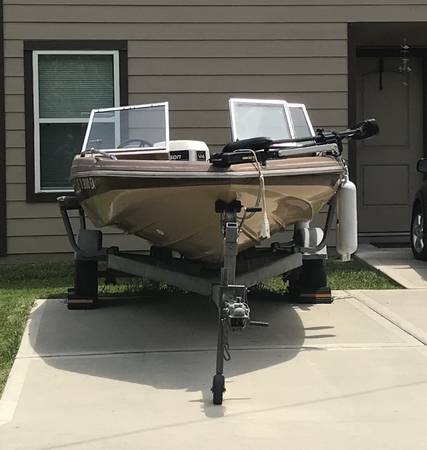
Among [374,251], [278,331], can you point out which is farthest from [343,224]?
[374,251]

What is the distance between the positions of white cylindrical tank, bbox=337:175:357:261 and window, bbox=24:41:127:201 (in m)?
4.01

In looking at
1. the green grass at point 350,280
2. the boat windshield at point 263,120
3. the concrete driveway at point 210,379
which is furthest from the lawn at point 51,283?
the boat windshield at point 263,120

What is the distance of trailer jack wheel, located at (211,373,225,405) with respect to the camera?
13.7 ft

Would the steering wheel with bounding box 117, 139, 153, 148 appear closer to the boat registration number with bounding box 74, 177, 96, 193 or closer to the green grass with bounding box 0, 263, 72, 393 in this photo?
the boat registration number with bounding box 74, 177, 96, 193

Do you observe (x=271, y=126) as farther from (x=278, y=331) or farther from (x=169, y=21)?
(x=169, y=21)

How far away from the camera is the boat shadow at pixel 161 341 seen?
485cm

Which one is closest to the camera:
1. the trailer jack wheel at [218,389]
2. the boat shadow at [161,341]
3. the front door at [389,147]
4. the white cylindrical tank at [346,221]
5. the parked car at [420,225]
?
the trailer jack wheel at [218,389]

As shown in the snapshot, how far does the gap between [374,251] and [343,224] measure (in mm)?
3629

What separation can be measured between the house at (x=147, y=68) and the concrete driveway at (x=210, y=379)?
8.25ft

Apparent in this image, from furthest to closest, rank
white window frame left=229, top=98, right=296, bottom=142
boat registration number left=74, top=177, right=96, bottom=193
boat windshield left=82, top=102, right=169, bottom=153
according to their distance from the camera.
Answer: white window frame left=229, top=98, right=296, bottom=142 < boat windshield left=82, top=102, right=169, bottom=153 < boat registration number left=74, top=177, right=96, bottom=193

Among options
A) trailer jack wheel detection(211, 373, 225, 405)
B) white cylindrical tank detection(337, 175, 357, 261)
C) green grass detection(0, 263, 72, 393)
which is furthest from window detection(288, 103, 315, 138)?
trailer jack wheel detection(211, 373, 225, 405)

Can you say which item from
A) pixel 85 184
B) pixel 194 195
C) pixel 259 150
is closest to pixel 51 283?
pixel 85 184

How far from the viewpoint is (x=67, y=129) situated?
8867mm

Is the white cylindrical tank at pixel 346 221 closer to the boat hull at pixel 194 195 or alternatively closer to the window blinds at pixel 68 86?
the boat hull at pixel 194 195
